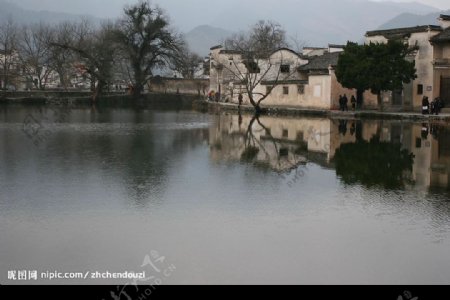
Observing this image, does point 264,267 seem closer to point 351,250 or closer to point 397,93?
point 351,250

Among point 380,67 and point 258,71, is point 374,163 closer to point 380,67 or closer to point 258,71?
point 380,67

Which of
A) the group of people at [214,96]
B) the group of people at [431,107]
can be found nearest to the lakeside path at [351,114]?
the group of people at [431,107]

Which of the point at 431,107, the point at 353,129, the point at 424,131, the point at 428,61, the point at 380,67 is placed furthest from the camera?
the point at 428,61

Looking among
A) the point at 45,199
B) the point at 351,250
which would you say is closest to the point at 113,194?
the point at 45,199

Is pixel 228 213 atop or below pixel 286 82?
below

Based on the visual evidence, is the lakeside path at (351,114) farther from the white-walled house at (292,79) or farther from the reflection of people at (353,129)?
the reflection of people at (353,129)

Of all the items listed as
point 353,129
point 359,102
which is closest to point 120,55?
point 359,102

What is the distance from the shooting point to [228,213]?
11.1 meters

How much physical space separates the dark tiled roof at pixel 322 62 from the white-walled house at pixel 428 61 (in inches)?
245

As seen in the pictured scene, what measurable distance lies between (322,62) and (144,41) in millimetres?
24858

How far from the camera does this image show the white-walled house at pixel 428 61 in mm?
42938

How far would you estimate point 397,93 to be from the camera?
47688 mm
